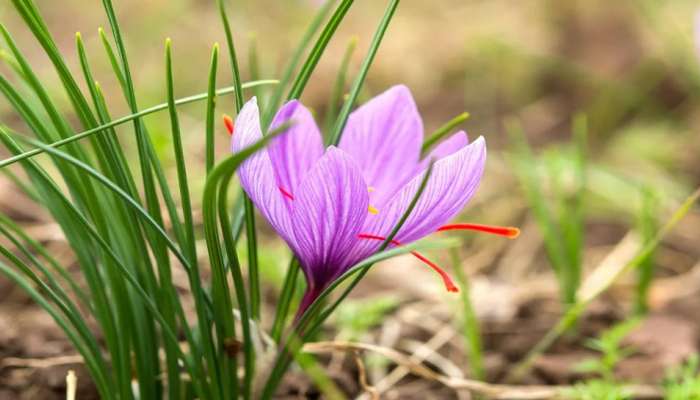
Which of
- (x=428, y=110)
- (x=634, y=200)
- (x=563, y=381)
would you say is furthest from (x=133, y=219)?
(x=428, y=110)

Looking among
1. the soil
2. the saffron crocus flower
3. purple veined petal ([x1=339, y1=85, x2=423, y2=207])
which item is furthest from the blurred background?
the saffron crocus flower

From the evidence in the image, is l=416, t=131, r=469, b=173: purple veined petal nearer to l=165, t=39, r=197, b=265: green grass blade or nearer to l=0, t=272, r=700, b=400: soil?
l=165, t=39, r=197, b=265: green grass blade

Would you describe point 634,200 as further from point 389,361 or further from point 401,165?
point 401,165

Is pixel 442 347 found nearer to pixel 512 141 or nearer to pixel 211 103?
pixel 512 141

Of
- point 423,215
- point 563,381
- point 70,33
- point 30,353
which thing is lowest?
point 563,381

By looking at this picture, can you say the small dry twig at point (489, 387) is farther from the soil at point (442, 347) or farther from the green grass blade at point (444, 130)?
the green grass blade at point (444, 130)

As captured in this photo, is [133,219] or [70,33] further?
[70,33]

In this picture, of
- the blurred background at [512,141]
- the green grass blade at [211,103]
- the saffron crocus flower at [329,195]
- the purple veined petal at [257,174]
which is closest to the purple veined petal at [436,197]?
the saffron crocus flower at [329,195]

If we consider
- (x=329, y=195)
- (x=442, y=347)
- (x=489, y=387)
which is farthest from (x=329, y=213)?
(x=442, y=347)
